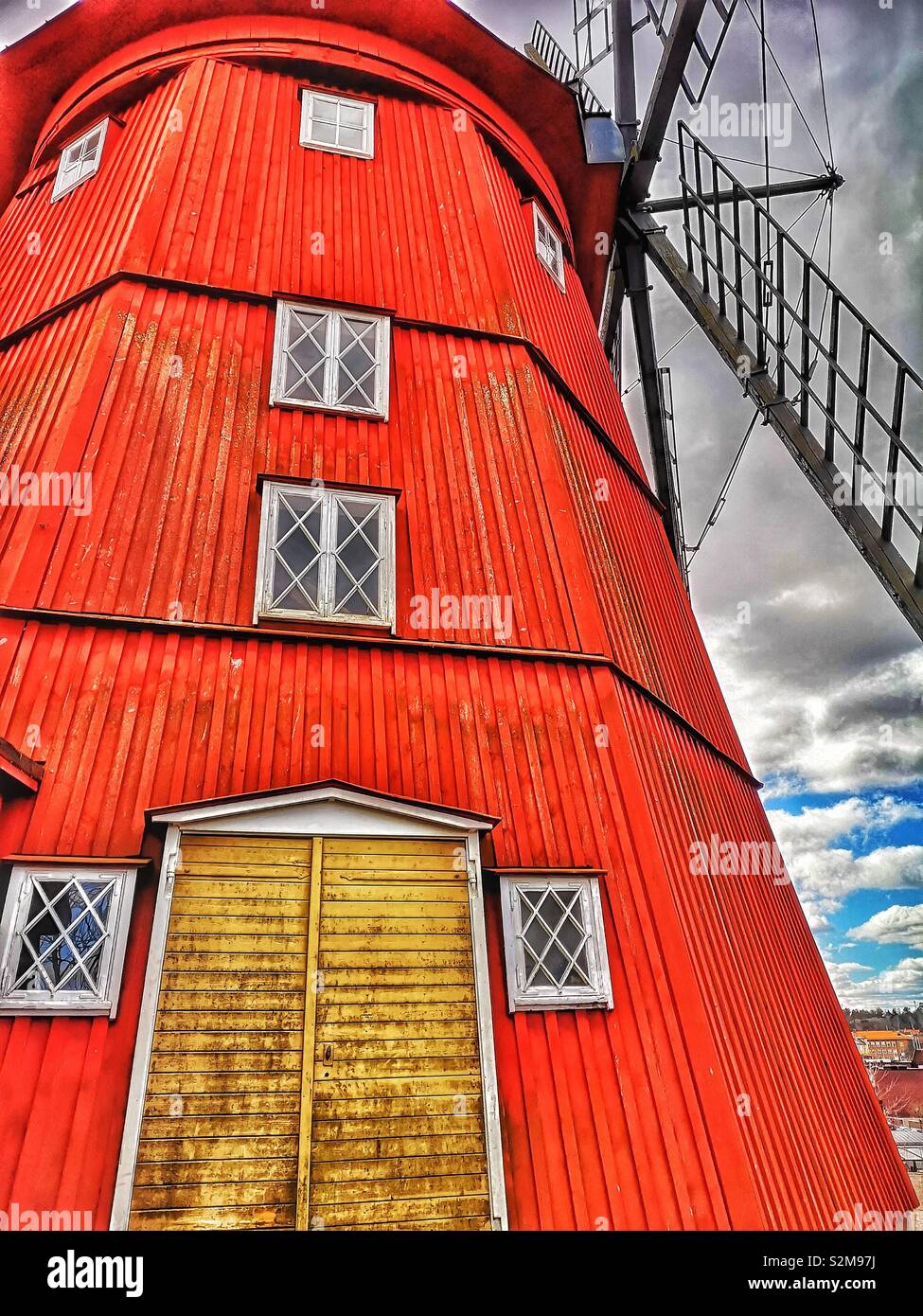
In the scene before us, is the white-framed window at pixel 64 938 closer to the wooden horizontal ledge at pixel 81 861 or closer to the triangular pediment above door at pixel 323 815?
the wooden horizontal ledge at pixel 81 861

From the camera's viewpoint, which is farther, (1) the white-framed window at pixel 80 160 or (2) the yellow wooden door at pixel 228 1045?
(1) the white-framed window at pixel 80 160

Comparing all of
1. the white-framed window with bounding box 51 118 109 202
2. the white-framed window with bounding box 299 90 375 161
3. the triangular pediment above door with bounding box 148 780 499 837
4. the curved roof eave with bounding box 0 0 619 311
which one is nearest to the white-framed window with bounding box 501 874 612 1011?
the triangular pediment above door with bounding box 148 780 499 837

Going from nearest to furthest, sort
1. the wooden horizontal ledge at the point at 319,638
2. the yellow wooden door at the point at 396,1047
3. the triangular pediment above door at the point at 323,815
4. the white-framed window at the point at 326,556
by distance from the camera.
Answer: the yellow wooden door at the point at 396,1047
the triangular pediment above door at the point at 323,815
the wooden horizontal ledge at the point at 319,638
the white-framed window at the point at 326,556

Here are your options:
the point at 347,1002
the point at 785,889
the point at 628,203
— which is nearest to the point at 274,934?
the point at 347,1002

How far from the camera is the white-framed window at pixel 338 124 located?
11.5 meters

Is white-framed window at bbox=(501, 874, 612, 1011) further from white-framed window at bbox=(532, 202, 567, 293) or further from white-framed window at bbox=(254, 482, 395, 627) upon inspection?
white-framed window at bbox=(532, 202, 567, 293)

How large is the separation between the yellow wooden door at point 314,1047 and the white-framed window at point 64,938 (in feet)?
1.48

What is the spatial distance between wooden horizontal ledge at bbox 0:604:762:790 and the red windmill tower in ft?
0.14

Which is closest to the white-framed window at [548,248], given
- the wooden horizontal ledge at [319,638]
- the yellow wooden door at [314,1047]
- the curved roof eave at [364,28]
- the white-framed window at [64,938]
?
the curved roof eave at [364,28]

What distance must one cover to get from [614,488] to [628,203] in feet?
25.1

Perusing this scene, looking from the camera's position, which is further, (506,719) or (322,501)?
(322,501)

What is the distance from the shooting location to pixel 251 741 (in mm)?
7191

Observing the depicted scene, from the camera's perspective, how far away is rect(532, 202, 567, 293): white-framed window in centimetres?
1329

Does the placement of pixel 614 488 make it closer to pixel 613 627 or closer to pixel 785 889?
pixel 613 627
